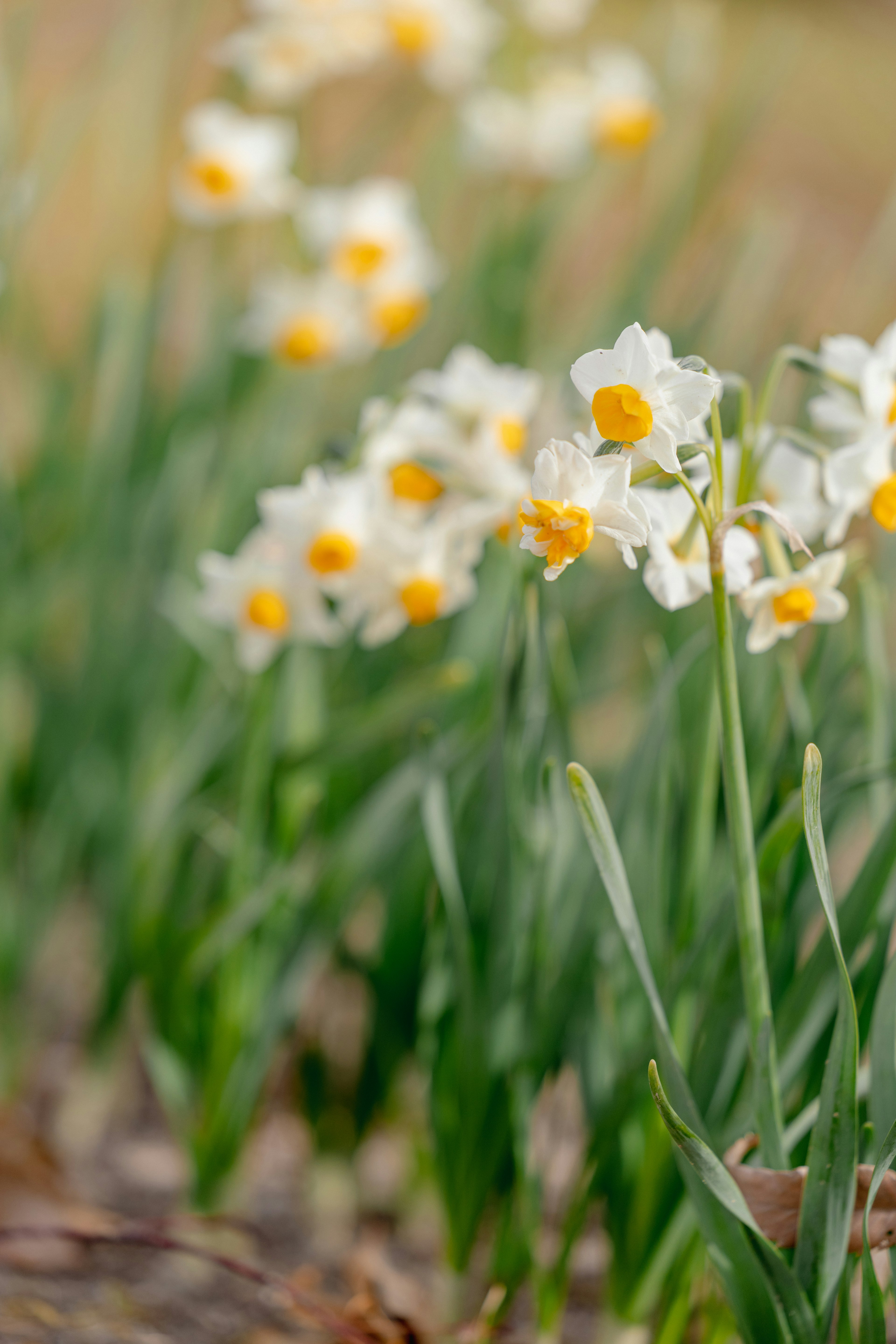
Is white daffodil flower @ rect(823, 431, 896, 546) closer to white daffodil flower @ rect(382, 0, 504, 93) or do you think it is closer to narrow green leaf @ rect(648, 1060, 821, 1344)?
narrow green leaf @ rect(648, 1060, 821, 1344)

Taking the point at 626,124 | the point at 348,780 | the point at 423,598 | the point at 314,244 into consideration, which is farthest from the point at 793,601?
the point at 626,124

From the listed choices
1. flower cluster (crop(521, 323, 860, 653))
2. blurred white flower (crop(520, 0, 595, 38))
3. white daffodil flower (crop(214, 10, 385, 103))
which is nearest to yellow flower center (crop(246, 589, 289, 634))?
flower cluster (crop(521, 323, 860, 653))

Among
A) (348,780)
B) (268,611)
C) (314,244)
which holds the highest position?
(314,244)

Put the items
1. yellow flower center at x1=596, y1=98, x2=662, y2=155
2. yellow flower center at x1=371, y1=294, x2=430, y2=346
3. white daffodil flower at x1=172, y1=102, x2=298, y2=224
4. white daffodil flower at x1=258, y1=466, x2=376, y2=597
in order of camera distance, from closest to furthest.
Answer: white daffodil flower at x1=258, y1=466, x2=376, y2=597 → yellow flower center at x1=371, y1=294, x2=430, y2=346 → white daffodil flower at x1=172, y1=102, x2=298, y2=224 → yellow flower center at x1=596, y1=98, x2=662, y2=155

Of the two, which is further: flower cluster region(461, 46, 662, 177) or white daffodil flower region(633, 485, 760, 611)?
flower cluster region(461, 46, 662, 177)

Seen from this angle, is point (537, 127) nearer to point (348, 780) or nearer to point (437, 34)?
point (437, 34)

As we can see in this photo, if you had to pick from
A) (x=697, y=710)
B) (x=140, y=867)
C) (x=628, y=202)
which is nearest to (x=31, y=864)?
(x=140, y=867)

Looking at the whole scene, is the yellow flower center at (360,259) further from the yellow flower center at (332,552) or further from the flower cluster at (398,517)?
the yellow flower center at (332,552)
